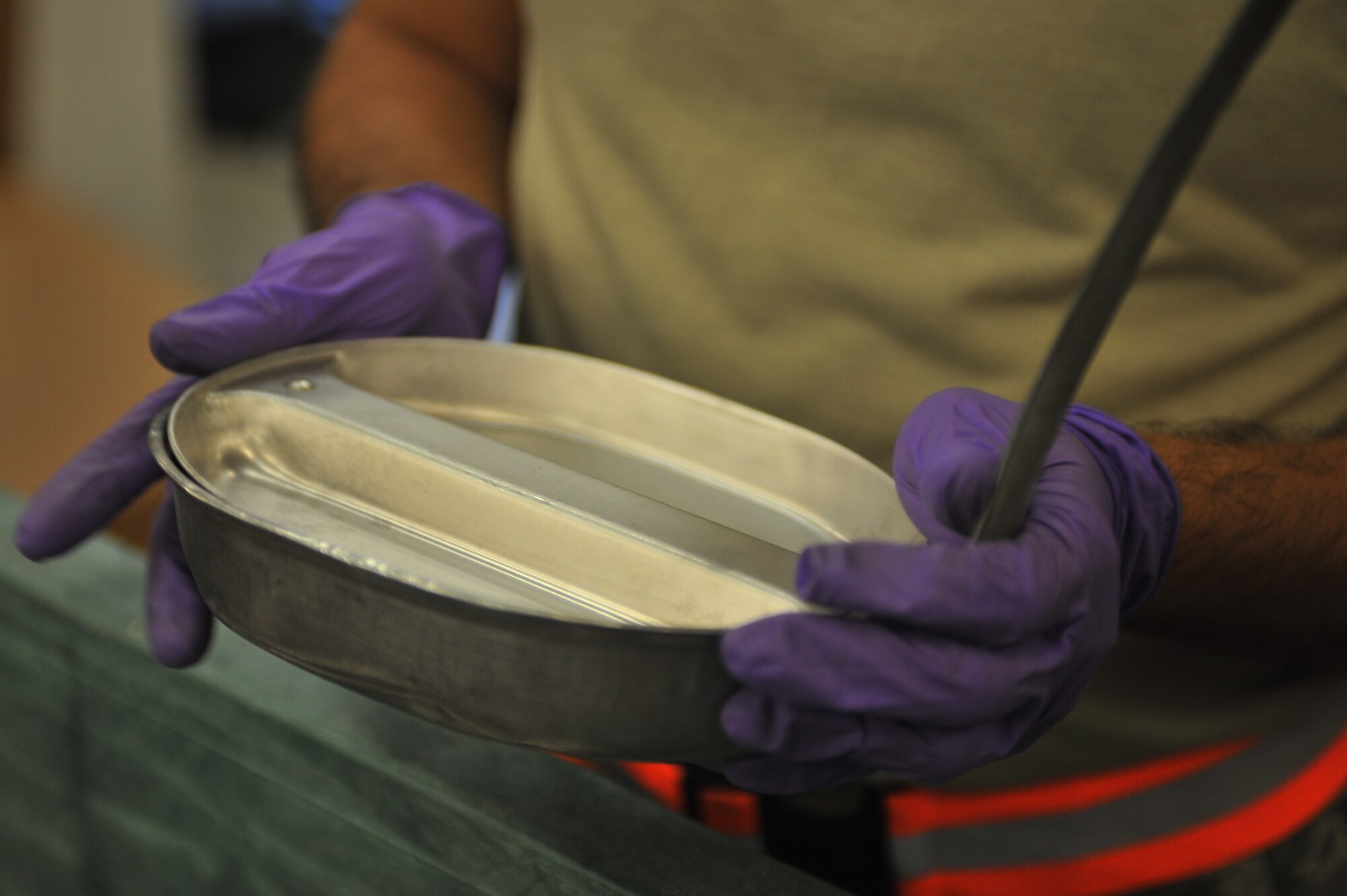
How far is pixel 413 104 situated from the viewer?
120cm

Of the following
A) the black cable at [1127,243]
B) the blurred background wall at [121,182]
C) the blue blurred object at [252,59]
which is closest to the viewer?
the black cable at [1127,243]

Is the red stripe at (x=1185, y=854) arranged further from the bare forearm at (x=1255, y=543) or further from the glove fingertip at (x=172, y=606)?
the glove fingertip at (x=172, y=606)

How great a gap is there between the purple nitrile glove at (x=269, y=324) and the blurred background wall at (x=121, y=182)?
54 cm

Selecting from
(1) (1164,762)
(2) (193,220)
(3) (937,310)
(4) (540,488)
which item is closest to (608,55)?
(3) (937,310)

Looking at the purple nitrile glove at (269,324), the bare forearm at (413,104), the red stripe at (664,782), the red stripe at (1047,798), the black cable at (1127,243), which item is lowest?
the red stripe at (664,782)

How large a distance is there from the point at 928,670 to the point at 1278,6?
0.96ft

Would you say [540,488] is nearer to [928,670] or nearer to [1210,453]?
[928,670]

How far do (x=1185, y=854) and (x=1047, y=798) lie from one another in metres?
0.11

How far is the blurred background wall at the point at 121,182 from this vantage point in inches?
69.6

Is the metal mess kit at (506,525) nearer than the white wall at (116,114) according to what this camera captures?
Yes

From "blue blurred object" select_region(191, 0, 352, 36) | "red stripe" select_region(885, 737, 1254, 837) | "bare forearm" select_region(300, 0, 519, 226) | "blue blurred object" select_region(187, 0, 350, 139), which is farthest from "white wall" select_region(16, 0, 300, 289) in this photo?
"red stripe" select_region(885, 737, 1254, 837)

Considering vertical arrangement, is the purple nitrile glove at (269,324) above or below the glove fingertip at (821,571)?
below

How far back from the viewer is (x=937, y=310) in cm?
85

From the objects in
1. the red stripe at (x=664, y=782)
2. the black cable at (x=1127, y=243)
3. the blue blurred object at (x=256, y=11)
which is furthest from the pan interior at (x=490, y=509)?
the blue blurred object at (x=256, y=11)
